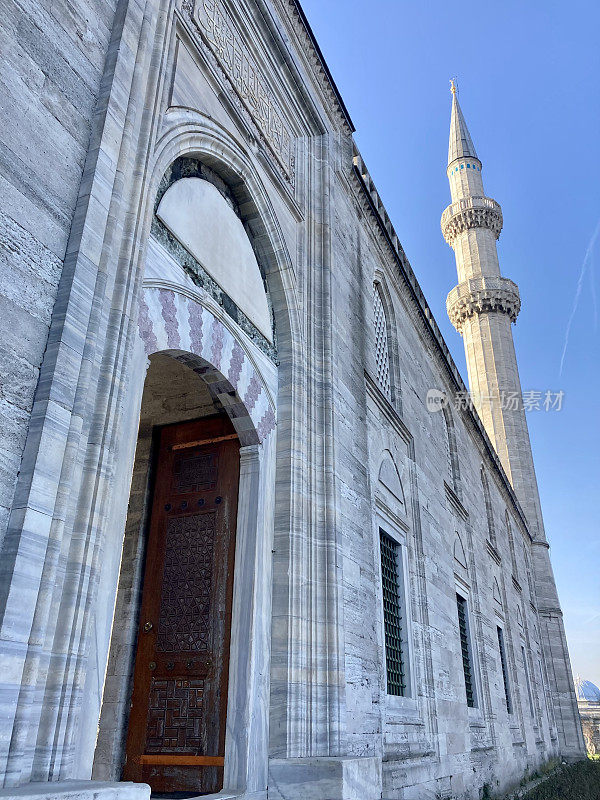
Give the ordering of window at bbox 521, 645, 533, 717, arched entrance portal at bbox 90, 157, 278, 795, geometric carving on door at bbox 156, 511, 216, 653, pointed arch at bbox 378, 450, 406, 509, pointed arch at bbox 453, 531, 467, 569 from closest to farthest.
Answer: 1. arched entrance portal at bbox 90, 157, 278, 795
2. geometric carving on door at bbox 156, 511, 216, 653
3. pointed arch at bbox 378, 450, 406, 509
4. pointed arch at bbox 453, 531, 467, 569
5. window at bbox 521, 645, 533, 717

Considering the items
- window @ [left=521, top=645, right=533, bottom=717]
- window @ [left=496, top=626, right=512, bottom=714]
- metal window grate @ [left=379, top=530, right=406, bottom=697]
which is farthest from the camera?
window @ [left=521, top=645, right=533, bottom=717]

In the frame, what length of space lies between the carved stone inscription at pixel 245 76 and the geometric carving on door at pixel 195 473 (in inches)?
96.3

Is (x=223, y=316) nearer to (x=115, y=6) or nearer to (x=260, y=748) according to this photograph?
(x=115, y=6)

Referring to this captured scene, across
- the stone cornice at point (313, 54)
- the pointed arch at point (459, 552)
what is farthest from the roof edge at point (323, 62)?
the pointed arch at point (459, 552)

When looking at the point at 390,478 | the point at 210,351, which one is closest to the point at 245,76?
the point at 210,351

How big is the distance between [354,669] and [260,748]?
1.04 meters

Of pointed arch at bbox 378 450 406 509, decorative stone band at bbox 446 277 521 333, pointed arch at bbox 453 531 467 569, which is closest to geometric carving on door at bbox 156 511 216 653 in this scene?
pointed arch at bbox 378 450 406 509

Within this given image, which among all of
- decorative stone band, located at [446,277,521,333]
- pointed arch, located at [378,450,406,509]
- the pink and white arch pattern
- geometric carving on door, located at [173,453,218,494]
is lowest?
geometric carving on door, located at [173,453,218,494]

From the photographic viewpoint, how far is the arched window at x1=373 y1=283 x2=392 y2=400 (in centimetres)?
724

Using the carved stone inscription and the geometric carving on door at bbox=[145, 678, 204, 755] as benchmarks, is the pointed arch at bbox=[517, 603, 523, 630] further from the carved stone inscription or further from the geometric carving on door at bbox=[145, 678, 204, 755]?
the carved stone inscription

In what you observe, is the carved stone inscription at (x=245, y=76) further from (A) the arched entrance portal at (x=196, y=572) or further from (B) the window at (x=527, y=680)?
(B) the window at (x=527, y=680)

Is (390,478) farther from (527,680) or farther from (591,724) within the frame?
(591,724)

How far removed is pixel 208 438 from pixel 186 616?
1227 mm

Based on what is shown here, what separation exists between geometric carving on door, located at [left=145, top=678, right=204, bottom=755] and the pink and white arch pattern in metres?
1.57
